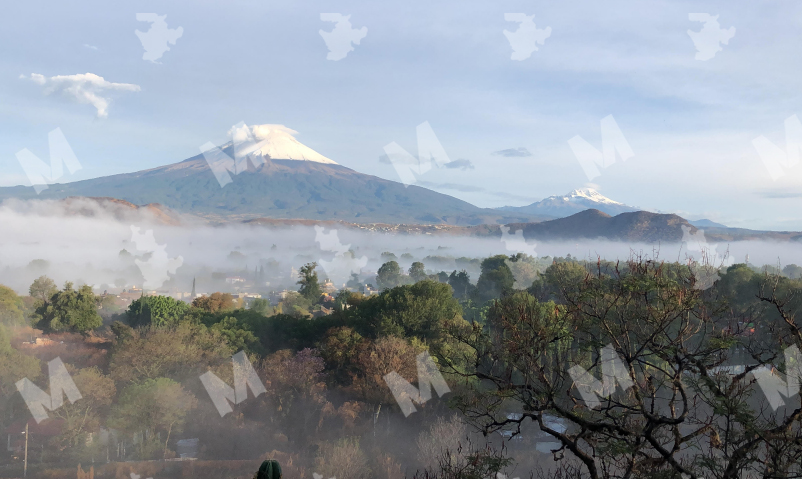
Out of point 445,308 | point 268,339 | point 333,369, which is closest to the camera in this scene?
point 333,369

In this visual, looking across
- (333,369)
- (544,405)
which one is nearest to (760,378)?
(333,369)

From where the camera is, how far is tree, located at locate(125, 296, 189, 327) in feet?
146

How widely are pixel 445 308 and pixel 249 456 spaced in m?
13.9

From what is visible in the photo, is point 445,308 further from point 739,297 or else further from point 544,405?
point 544,405

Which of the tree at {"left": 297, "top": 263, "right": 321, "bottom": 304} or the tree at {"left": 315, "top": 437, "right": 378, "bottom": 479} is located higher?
the tree at {"left": 297, "top": 263, "right": 321, "bottom": 304}

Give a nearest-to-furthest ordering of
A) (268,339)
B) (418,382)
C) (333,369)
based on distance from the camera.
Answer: (418,382)
(333,369)
(268,339)

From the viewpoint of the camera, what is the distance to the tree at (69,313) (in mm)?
45906

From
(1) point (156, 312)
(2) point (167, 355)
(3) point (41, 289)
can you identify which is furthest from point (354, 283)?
Answer: (2) point (167, 355)

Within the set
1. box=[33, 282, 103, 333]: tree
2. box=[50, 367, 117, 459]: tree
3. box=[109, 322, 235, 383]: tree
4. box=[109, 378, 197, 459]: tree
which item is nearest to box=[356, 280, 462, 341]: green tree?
box=[109, 322, 235, 383]: tree

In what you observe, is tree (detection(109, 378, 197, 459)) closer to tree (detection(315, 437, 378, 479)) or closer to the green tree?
tree (detection(315, 437, 378, 479))

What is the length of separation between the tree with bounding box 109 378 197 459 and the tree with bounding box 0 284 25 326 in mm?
22598

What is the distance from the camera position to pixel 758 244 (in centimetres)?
19438

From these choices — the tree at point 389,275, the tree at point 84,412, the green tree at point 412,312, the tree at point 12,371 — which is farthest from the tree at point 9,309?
Answer: the tree at point 389,275

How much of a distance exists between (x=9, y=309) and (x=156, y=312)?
39.2 ft
